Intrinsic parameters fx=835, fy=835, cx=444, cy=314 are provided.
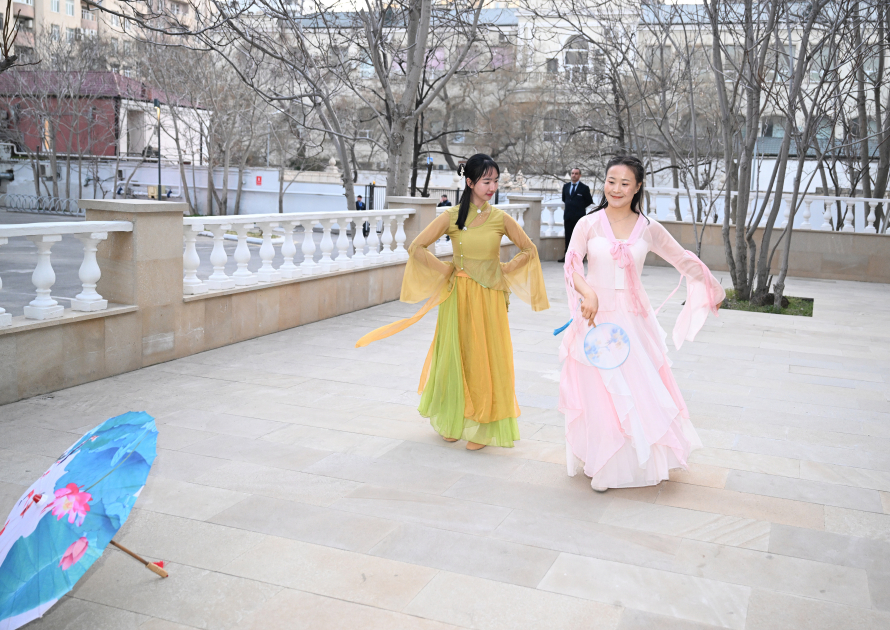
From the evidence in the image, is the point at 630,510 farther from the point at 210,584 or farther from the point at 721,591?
the point at 210,584

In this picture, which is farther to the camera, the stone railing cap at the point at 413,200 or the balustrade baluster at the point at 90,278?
the stone railing cap at the point at 413,200

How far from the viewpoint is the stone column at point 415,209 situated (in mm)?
11453

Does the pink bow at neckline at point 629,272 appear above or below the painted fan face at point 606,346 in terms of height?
above

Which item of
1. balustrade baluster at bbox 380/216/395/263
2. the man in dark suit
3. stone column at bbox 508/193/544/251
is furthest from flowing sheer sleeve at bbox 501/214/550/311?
stone column at bbox 508/193/544/251

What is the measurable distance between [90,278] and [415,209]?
18.7 feet

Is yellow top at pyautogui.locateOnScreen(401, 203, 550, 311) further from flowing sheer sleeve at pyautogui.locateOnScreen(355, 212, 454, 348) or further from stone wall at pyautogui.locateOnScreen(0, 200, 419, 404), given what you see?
stone wall at pyautogui.locateOnScreen(0, 200, 419, 404)

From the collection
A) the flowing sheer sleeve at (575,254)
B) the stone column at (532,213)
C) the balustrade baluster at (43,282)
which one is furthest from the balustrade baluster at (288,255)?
the stone column at (532,213)

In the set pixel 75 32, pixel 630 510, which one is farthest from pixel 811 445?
pixel 75 32

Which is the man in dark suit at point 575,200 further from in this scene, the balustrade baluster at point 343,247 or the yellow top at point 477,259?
the yellow top at point 477,259

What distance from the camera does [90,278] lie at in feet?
21.2

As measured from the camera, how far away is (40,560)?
8.24ft

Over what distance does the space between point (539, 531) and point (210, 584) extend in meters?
1.52

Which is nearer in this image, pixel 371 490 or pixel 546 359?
pixel 371 490

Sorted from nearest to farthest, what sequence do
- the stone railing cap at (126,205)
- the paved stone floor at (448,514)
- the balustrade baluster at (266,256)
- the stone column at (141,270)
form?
the paved stone floor at (448,514) < the stone railing cap at (126,205) < the stone column at (141,270) < the balustrade baluster at (266,256)
